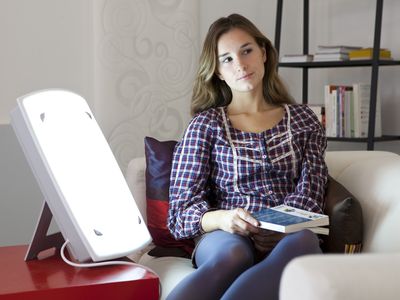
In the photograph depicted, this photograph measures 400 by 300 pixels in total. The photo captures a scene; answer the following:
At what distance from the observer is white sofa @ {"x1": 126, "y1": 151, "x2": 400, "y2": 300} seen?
1010 mm

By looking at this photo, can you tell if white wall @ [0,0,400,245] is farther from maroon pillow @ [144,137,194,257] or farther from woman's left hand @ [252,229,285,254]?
woman's left hand @ [252,229,285,254]

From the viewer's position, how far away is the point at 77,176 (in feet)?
5.73

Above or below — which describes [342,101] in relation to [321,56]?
below

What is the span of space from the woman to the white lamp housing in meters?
0.22

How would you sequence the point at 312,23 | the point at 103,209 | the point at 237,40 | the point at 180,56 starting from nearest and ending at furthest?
the point at 103,209 → the point at 237,40 → the point at 180,56 → the point at 312,23

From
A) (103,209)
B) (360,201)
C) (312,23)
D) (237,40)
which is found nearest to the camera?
(103,209)

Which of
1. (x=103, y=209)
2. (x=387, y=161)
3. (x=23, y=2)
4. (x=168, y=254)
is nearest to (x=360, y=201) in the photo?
(x=387, y=161)

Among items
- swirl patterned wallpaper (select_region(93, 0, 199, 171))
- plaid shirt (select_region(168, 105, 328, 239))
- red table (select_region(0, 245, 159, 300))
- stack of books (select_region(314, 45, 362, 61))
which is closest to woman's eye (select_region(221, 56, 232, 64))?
plaid shirt (select_region(168, 105, 328, 239))

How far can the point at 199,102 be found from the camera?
7.64ft

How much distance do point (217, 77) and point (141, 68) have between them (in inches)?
41.9

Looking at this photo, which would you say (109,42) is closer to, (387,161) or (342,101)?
(342,101)

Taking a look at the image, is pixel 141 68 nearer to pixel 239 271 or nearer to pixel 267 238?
pixel 267 238

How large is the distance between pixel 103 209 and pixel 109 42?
5.10 feet

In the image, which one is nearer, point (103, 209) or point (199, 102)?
point (103, 209)
